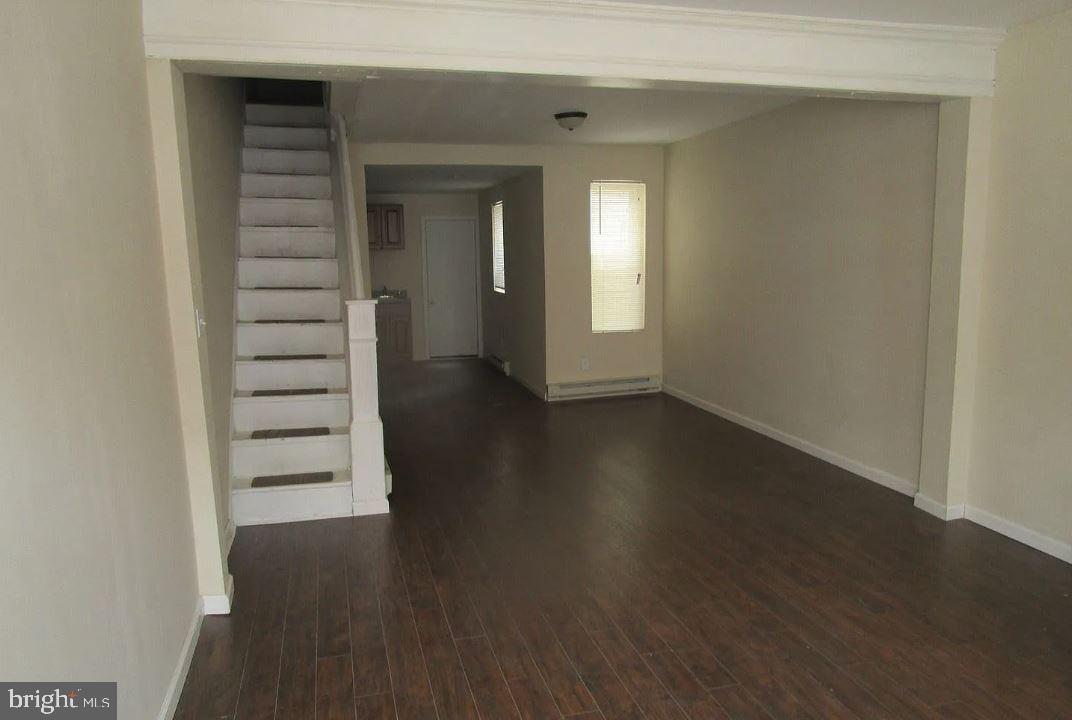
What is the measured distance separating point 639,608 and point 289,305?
322 cm

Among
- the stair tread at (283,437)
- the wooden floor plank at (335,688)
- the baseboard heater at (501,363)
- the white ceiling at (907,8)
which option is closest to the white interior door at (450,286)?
the baseboard heater at (501,363)

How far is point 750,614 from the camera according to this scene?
2.98m

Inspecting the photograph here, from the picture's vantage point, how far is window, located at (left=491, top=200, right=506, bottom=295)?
8883mm

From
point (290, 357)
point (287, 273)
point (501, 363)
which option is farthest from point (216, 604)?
point (501, 363)

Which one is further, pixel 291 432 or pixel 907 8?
pixel 291 432

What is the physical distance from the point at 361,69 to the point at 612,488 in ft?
9.36

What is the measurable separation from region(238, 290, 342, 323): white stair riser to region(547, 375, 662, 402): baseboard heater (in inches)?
107

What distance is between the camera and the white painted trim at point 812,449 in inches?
174

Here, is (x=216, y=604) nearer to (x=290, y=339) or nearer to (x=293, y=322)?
(x=290, y=339)

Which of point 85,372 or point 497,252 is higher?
point 497,252

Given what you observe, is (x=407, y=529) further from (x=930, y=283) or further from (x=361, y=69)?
(x=930, y=283)

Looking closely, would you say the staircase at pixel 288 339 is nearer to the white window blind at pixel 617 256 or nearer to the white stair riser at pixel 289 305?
the white stair riser at pixel 289 305

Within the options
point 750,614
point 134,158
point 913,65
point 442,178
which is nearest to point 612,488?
point 750,614

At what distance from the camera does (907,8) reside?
10.4 ft
